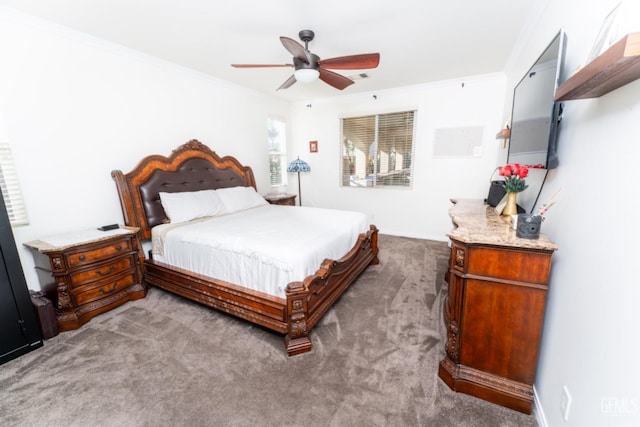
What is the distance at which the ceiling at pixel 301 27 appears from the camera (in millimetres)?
2143

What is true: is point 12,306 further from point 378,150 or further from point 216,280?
point 378,150

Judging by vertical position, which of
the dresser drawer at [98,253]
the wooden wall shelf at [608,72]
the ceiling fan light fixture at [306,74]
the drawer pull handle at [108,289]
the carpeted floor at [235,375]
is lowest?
the carpeted floor at [235,375]

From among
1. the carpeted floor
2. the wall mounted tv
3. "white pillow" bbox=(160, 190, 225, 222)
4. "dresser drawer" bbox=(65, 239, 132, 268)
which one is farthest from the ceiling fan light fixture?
"dresser drawer" bbox=(65, 239, 132, 268)

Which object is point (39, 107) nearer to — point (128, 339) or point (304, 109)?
point (128, 339)

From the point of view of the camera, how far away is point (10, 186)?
7.25ft

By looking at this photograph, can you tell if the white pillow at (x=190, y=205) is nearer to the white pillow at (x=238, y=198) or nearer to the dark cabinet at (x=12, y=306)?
the white pillow at (x=238, y=198)

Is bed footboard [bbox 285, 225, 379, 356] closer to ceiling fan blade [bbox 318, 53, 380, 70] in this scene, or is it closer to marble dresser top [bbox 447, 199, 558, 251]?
marble dresser top [bbox 447, 199, 558, 251]

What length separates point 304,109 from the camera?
5.34 m

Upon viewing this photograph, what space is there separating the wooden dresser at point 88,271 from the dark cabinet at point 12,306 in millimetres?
208

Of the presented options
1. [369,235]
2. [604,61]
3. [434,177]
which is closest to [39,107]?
[369,235]

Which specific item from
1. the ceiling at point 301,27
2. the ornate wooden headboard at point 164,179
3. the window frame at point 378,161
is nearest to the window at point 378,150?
the window frame at point 378,161

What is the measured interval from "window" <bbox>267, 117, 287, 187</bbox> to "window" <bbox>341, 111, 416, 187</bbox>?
1282 millimetres

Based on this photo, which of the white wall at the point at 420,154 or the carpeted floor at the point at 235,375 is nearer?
the carpeted floor at the point at 235,375

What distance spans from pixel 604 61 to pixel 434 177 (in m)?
3.77
